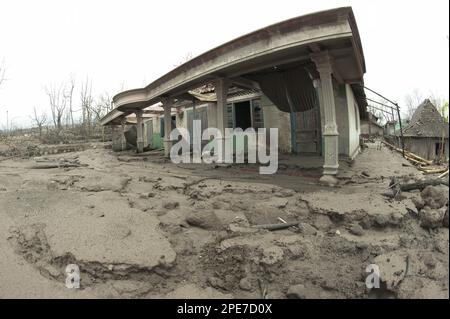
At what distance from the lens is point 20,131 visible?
32594mm

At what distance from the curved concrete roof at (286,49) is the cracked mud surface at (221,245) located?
3086 mm

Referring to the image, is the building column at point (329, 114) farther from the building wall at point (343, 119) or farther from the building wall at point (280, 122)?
the building wall at point (280, 122)

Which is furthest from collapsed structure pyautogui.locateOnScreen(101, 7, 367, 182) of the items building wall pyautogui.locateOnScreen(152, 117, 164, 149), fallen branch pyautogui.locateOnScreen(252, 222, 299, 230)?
building wall pyautogui.locateOnScreen(152, 117, 164, 149)

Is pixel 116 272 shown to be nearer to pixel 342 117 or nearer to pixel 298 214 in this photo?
pixel 298 214

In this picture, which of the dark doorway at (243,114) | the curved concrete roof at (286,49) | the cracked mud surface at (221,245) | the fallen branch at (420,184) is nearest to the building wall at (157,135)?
the dark doorway at (243,114)

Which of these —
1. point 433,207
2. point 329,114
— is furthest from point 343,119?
point 433,207

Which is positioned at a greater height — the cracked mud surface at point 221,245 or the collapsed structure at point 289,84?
the collapsed structure at point 289,84

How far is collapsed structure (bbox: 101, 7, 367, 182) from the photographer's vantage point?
5762 millimetres

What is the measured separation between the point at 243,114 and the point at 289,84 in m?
4.09

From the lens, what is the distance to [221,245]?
3.09 meters

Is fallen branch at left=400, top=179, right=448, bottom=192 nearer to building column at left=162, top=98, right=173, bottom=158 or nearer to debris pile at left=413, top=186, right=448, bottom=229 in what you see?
debris pile at left=413, top=186, right=448, bottom=229

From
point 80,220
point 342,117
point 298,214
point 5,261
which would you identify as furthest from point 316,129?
point 5,261

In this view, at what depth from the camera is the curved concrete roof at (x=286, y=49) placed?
17.4 feet

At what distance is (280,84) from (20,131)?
116ft
